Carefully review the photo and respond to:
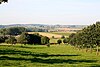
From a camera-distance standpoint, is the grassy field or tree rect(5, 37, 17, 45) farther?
tree rect(5, 37, 17, 45)

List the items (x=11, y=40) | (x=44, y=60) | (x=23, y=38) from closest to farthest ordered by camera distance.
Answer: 1. (x=44, y=60)
2. (x=23, y=38)
3. (x=11, y=40)

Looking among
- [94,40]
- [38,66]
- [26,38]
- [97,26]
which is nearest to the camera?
[38,66]

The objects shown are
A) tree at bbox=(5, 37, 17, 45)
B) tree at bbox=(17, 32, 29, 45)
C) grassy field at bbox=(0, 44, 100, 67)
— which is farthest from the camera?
tree at bbox=(5, 37, 17, 45)

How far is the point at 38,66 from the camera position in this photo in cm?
4488

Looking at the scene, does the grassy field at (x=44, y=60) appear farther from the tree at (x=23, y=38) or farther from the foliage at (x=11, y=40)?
the foliage at (x=11, y=40)

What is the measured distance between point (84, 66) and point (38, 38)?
491ft

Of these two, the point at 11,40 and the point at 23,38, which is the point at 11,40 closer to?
the point at 11,40

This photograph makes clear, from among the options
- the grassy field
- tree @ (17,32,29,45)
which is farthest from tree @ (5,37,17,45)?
the grassy field

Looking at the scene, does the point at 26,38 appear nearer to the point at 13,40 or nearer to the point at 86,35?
the point at 13,40

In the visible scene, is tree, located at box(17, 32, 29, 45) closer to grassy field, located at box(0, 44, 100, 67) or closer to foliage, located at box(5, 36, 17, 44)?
foliage, located at box(5, 36, 17, 44)

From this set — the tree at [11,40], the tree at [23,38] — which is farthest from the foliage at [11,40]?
the tree at [23,38]

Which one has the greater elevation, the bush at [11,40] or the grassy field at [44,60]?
the bush at [11,40]

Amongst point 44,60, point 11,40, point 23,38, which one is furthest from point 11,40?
point 44,60
